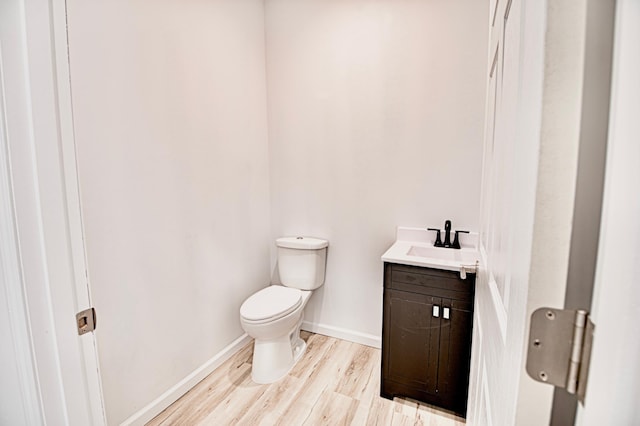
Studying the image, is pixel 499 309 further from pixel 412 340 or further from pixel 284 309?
pixel 284 309

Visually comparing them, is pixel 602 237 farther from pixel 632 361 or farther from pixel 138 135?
pixel 138 135

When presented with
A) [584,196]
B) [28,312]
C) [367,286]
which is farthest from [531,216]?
[367,286]

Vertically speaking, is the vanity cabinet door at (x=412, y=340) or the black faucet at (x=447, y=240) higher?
the black faucet at (x=447, y=240)

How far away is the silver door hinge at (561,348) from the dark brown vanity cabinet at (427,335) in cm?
132

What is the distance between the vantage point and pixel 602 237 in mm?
289

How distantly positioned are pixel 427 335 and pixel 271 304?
96 centimetres

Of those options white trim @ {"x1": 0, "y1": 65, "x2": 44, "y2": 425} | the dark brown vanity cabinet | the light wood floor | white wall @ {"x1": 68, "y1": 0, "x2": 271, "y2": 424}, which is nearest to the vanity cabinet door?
the dark brown vanity cabinet

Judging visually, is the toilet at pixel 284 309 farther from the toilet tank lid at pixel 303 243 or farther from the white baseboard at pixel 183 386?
the white baseboard at pixel 183 386

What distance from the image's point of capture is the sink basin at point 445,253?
1.78m

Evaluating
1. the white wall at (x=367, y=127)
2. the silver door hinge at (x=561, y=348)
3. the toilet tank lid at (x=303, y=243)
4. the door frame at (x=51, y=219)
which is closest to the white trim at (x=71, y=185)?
the door frame at (x=51, y=219)

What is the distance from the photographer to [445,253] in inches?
75.0

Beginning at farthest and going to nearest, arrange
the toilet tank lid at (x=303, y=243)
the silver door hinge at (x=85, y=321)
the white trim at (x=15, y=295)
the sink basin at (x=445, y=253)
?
the toilet tank lid at (x=303, y=243) < the sink basin at (x=445, y=253) < the silver door hinge at (x=85, y=321) < the white trim at (x=15, y=295)

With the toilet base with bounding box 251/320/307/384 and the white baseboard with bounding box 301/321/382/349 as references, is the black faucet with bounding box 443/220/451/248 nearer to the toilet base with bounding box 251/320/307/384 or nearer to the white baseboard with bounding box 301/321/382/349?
the white baseboard with bounding box 301/321/382/349

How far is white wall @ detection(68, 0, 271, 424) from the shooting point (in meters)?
1.36
